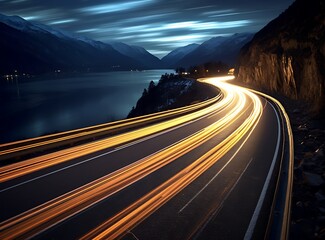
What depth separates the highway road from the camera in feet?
25.0

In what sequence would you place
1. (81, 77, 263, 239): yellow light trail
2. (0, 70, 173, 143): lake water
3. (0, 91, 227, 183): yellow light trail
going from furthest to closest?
(0, 70, 173, 143): lake water, (0, 91, 227, 183): yellow light trail, (81, 77, 263, 239): yellow light trail

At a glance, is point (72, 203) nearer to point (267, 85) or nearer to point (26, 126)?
point (267, 85)

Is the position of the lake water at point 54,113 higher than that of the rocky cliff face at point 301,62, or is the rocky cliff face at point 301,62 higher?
the rocky cliff face at point 301,62

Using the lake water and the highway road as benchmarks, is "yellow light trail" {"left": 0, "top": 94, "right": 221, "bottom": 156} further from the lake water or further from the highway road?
the lake water

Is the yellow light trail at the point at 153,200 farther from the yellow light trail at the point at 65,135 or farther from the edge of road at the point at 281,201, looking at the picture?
the yellow light trail at the point at 65,135

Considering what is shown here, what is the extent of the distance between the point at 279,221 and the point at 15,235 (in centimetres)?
634

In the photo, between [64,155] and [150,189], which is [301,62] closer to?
[64,155]

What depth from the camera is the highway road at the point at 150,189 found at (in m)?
7.61

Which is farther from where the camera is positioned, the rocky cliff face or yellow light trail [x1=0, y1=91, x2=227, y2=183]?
the rocky cliff face

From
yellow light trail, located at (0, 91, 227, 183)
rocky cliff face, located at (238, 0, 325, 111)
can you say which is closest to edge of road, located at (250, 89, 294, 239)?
yellow light trail, located at (0, 91, 227, 183)

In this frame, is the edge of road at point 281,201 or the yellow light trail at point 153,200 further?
the edge of road at point 281,201

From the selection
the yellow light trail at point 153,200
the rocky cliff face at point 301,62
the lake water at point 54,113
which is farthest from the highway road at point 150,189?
the lake water at point 54,113

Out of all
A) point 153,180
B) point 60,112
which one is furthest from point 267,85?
point 60,112

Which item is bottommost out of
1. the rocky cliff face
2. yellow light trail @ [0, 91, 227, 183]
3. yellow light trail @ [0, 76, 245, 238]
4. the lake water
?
the lake water
